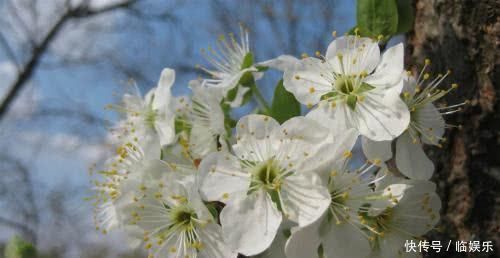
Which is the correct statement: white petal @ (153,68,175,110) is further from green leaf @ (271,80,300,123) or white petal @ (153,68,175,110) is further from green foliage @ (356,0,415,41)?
green foliage @ (356,0,415,41)

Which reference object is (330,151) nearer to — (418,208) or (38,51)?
(418,208)

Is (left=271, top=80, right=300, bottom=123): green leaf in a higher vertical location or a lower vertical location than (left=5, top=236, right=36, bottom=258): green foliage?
higher

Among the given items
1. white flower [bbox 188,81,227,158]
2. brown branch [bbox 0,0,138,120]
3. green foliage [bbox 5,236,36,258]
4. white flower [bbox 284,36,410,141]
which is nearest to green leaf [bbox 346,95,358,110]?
white flower [bbox 284,36,410,141]

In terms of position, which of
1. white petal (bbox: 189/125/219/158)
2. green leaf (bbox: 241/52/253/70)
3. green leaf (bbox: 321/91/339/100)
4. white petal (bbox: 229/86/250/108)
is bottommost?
white petal (bbox: 189/125/219/158)

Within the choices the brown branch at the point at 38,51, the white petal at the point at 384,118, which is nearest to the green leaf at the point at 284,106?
the white petal at the point at 384,118

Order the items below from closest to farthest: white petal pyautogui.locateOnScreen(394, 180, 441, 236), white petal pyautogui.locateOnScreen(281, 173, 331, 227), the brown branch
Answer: white petal pyautogui.locateOnScreen(281, 173, 331, 227) → white petal pyautogui.locateOnScreen(394, 180, 441, 236) → the brown branch

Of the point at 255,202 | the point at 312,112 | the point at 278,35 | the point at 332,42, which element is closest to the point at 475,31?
the point at 332,42

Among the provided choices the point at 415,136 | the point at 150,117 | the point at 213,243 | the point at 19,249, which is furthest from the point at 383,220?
the point at 19,249
